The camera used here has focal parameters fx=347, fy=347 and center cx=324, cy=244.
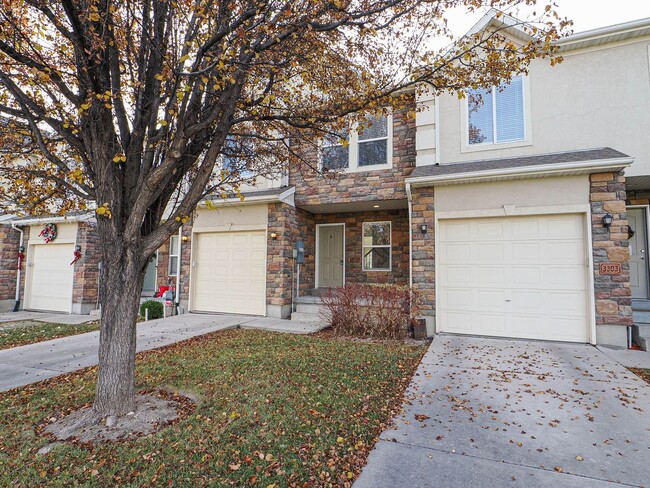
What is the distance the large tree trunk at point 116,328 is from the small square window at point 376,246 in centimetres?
742

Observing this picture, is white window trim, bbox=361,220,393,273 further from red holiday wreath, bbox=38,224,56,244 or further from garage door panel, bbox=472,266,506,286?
red holiday wreath, bbox=38,224,56,244

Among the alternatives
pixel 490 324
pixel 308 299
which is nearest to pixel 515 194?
pixel 490 324

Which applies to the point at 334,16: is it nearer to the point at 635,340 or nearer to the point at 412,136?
the point at 412,136

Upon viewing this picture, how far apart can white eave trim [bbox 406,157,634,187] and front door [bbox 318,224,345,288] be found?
12.3ft

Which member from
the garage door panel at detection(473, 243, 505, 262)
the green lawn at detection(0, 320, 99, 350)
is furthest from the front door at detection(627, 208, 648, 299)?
the green lawn at detection(0, 320, 99, 350)

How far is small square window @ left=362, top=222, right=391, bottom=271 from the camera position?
997cm

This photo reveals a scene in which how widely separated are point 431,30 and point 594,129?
4.66m

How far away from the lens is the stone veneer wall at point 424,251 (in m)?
7.25

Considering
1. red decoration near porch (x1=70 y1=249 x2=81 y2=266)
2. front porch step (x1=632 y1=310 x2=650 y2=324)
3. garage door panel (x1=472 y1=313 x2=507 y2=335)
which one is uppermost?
red decoration near porch (x1=70 y1=249 x2=81 y2=266)

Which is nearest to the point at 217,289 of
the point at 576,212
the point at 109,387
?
the point at 109,387

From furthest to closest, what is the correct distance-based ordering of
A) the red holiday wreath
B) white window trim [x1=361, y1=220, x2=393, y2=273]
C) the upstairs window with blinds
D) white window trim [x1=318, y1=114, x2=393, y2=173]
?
the red holiday wreath, white window trim [x1=361, y1=220, x2=393, y2=273], white window trim [x1=318, y1=114, x2=393, y2=173], the upstairs window with blinds

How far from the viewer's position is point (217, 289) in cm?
984

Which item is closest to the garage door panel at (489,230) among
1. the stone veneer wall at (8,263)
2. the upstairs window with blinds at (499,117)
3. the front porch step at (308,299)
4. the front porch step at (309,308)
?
the upstairs window with blinds at (499,117)

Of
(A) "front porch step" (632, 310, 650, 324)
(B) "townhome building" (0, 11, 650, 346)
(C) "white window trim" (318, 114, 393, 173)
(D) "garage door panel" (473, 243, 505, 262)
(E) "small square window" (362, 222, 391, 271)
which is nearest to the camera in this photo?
(B) "townhome building" (0, 11, 650, 346)
